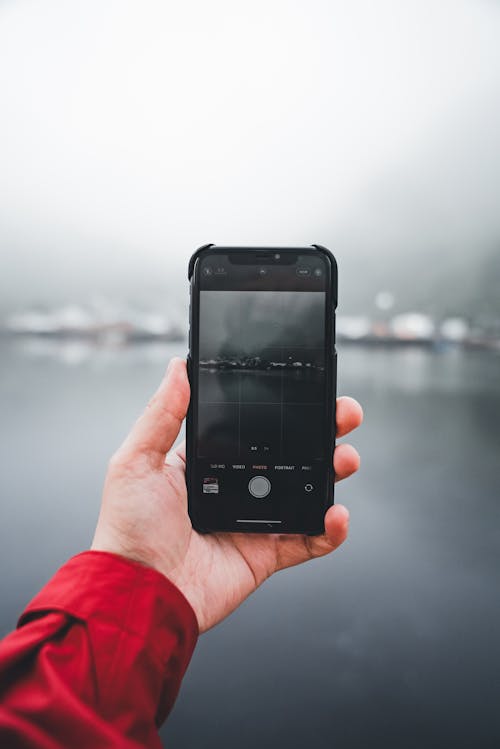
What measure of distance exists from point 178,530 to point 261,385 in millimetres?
188

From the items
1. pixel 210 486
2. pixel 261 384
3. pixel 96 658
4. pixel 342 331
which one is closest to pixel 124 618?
pixel 96 658

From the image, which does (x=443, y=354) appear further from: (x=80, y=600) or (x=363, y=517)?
(x=80, y=600)

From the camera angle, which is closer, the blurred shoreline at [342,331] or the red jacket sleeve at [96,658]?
the red jacket sleeve at [96,658]

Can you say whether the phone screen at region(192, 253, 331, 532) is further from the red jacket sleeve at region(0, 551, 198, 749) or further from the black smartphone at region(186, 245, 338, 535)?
the red jacket sleeve at region(0, 551, 198, 749)

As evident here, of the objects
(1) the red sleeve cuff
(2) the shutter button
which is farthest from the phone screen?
(1) the red sleeve cuff

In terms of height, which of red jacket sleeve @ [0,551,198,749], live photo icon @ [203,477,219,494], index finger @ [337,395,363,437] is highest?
index finger @ [337,395,363,437]

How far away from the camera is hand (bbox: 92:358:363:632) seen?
525 mm

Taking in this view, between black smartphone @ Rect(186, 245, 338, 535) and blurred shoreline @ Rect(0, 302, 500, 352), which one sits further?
blurred shoreline @ Rect(0, 302, 500, 352)

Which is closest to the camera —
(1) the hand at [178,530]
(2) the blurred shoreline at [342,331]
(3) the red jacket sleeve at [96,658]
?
(3) the red jacket sleeve at [96,658]

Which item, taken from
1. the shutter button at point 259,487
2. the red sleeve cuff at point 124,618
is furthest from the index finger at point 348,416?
the red sleeve cuff at point 124,618

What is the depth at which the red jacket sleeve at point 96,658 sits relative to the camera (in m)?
0.35

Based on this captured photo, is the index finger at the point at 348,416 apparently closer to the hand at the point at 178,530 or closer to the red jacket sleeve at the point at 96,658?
the hand at the point at 178,530

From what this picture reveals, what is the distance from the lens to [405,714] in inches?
44.0

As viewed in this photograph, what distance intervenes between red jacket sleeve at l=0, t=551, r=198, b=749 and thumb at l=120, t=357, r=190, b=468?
13cm
